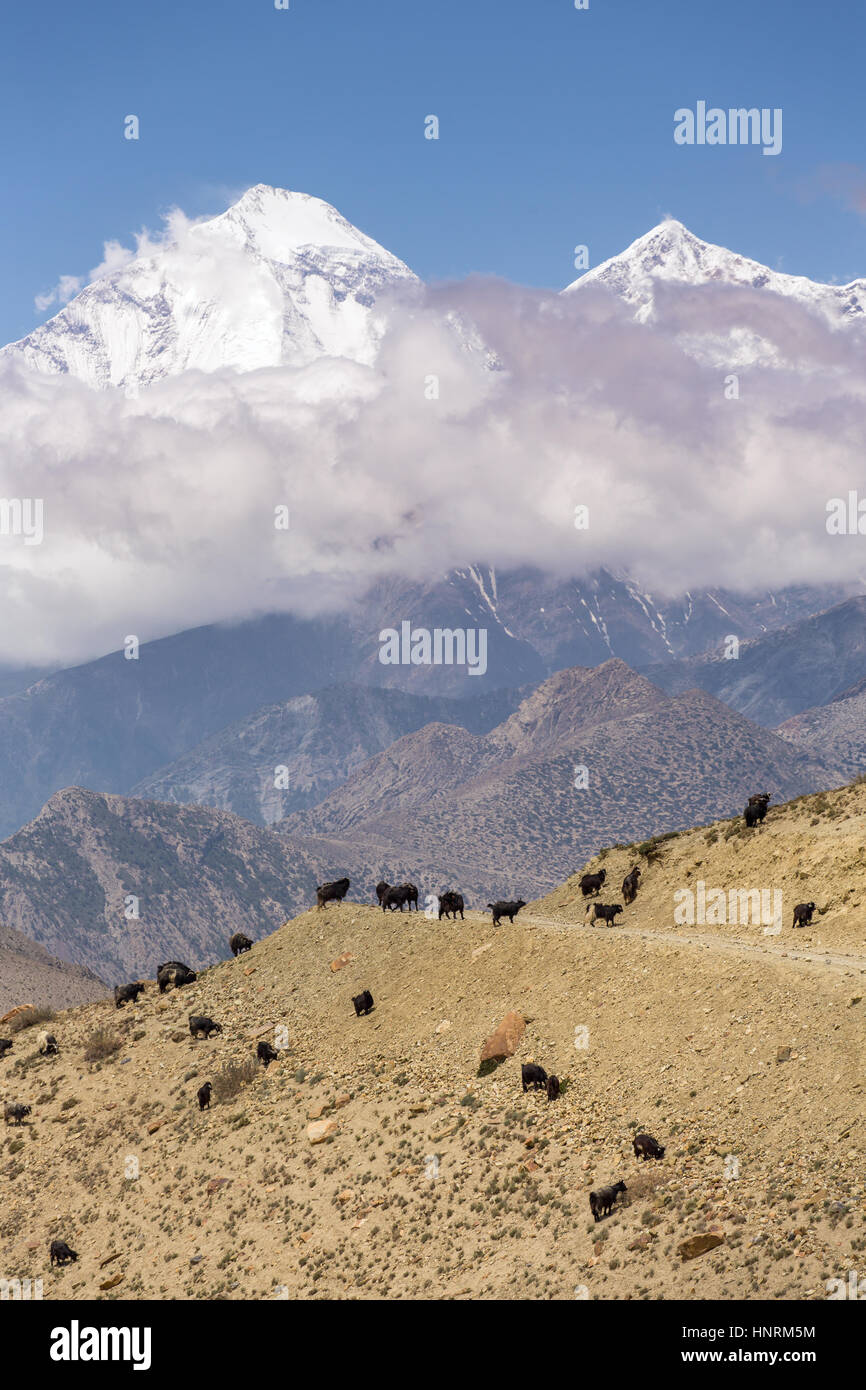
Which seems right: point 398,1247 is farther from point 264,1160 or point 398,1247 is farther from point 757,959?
point 757,959

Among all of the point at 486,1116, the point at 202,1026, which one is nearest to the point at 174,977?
the point at 202,1026

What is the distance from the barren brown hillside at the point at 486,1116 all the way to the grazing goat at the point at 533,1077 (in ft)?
1.99

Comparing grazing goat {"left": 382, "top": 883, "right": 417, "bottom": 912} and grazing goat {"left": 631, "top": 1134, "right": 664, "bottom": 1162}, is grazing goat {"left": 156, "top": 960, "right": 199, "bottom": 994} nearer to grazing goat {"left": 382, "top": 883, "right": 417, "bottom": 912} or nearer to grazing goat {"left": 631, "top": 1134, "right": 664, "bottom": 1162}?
grazing goat {"left": 382, "top": 883, "right": 417, "bottom": 912}

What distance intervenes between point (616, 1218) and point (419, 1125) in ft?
39.9

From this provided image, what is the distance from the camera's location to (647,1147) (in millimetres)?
32344

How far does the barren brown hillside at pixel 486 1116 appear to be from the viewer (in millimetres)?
29547

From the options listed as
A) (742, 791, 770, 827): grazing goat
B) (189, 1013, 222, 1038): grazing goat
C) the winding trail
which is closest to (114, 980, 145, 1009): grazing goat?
(189, 1013, 222, 1038): grazing goat

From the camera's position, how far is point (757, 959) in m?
39.2

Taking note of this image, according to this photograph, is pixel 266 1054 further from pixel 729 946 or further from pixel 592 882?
pixel 729 946

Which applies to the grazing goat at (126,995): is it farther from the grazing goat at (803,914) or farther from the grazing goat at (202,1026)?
the grazing goat at (803,914)

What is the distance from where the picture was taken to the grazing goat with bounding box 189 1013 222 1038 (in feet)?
186

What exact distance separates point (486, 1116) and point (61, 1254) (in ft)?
53.5

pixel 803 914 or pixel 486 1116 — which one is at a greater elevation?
pixel 803 914

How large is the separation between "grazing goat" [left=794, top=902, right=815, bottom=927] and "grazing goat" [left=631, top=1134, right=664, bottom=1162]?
15243mm
